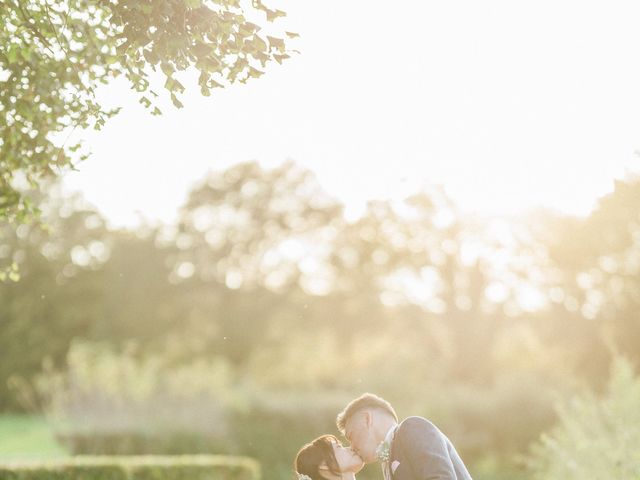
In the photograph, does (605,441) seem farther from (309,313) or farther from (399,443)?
(309,313)

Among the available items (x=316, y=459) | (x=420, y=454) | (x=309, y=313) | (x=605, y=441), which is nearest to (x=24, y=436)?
(x=309, y=313)

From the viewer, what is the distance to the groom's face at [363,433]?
17.8 ft

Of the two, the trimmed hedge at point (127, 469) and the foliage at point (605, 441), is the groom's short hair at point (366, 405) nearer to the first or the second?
the foliage at point (605, 441)

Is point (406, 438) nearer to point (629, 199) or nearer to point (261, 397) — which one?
point (629, 199)

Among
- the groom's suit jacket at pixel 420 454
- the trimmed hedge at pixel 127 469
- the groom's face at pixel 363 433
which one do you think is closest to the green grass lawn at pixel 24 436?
the trimmed hedge at pixel 127 469

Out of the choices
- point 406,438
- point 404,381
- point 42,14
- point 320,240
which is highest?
point 320,240

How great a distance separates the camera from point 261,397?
26797 millimetres

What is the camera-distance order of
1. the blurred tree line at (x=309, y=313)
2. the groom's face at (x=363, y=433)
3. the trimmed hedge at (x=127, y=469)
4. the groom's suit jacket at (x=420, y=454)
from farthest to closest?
the blurred tree line at (x=309, y=313), the trimmed hedge at (x=127, y=469), the groom's face at (x=363, y=433), the groom's suit jacket at (x=420, y=454)

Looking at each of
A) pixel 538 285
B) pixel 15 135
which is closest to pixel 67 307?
pixel 538 285

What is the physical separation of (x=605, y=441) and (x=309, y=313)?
34859 millimetres

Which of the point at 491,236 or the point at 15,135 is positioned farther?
the point at 491,236

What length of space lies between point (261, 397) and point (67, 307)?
28005mm

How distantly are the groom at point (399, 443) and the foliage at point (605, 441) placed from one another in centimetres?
481

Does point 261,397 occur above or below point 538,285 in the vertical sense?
below
